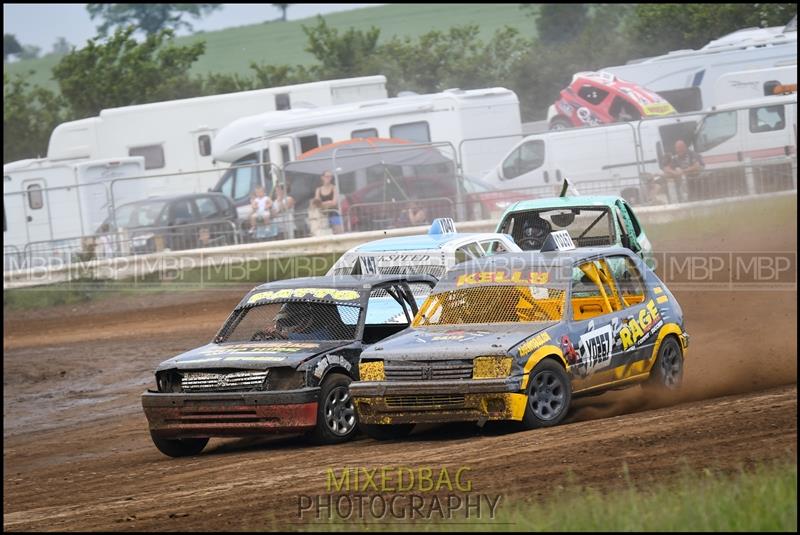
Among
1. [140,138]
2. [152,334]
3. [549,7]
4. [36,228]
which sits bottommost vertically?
[152,334]

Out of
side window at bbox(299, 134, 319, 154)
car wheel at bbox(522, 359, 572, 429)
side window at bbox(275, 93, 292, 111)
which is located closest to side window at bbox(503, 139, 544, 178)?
side window at bbox(299, 134, 319, 154)

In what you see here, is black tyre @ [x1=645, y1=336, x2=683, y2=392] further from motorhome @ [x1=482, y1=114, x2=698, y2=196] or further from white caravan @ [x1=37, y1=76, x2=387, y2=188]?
white caravan @ [x1=37, y1=76, x2=387, y2=188]

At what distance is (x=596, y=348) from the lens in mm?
Answer: 10164

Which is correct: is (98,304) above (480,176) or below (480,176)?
below

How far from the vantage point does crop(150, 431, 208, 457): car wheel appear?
10352 mm

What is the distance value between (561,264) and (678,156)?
42.0 feet

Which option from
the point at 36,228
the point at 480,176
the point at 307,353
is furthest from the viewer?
the point at 36,228

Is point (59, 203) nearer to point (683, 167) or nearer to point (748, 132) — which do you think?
point (683, 167)

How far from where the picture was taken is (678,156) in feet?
74.6

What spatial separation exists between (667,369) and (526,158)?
1480cm

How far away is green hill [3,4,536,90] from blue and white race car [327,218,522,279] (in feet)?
198

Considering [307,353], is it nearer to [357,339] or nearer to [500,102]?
[357,339]

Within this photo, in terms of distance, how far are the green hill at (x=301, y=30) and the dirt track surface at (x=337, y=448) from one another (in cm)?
5952

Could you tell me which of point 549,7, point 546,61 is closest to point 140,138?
point 546,61
